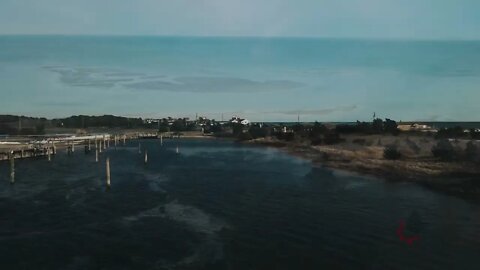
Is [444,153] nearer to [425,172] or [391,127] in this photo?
[425,172]

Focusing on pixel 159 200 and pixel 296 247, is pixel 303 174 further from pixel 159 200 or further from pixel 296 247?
pixel 296 247

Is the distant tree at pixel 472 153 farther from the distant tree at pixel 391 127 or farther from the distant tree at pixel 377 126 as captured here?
the distant tree at pixel 377 126

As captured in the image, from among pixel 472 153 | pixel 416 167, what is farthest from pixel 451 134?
pixel 416 167

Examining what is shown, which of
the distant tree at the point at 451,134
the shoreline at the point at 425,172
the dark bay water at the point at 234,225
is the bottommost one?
the dark bay water at the point at 234,225

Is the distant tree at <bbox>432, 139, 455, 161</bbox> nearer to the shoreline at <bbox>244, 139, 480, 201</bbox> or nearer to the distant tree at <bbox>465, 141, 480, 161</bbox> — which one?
the shoreline at <bbox>244, 139, 480, 201</bbox>

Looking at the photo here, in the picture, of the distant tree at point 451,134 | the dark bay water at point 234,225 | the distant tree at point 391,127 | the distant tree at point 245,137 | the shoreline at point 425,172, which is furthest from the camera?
the distant tree at point 245,137

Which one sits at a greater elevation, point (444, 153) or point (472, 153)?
point (472, 153)

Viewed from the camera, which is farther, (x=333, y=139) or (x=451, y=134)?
(x=333, y=139)

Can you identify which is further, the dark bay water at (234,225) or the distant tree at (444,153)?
the distant tree at (444,153)

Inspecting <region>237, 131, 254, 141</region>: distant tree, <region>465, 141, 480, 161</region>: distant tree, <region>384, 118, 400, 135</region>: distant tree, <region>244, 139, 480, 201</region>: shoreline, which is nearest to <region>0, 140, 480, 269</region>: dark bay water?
<region>244, 139, 480, 201</region>: shoreline

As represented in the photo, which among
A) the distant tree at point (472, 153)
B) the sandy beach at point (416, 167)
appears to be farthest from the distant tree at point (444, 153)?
the distant tree at point (472, 153)

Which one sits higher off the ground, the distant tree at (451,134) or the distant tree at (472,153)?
the distant tree at (451,134)
